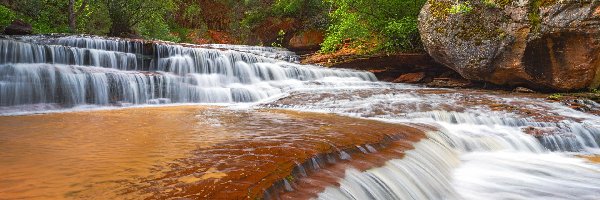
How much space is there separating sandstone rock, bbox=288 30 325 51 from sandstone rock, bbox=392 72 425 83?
6.84 meters

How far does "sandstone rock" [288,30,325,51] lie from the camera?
19.0 meters

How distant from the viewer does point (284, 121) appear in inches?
181

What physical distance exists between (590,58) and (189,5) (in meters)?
25.3

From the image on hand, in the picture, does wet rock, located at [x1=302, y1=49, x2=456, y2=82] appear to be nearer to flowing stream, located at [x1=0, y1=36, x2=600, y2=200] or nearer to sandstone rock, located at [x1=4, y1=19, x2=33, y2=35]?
flowing stream, located at [x1=0, y1=36, x2=600, y2=200]

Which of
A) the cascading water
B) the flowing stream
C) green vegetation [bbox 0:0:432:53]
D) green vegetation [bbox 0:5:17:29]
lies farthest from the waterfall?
the cascading water

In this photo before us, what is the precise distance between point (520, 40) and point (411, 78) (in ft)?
12.4

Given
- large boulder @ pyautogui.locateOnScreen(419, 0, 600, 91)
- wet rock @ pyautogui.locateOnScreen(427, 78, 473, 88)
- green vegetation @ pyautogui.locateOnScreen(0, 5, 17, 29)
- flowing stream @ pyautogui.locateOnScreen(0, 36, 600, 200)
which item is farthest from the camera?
wet rock @ pyautogui.locateOnScreen(427, 78, 473, 88)

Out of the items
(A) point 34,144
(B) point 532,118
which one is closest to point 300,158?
(A) point 34,144

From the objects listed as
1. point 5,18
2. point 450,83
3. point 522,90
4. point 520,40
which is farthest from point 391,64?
point 5,18

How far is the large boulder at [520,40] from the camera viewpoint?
8.27m

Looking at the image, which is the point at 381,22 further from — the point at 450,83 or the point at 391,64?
the point at 450,83

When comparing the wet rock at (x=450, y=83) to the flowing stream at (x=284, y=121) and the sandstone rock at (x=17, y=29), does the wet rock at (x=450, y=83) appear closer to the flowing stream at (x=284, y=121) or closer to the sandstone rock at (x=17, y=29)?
the flowing stream at (x=284, y=121)

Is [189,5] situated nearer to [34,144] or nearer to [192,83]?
[192,83]

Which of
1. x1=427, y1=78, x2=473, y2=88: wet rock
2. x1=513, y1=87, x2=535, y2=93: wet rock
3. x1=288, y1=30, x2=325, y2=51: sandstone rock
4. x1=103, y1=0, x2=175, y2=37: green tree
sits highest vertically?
x1=103, y1=0, x2=175, y2=37: green tree
